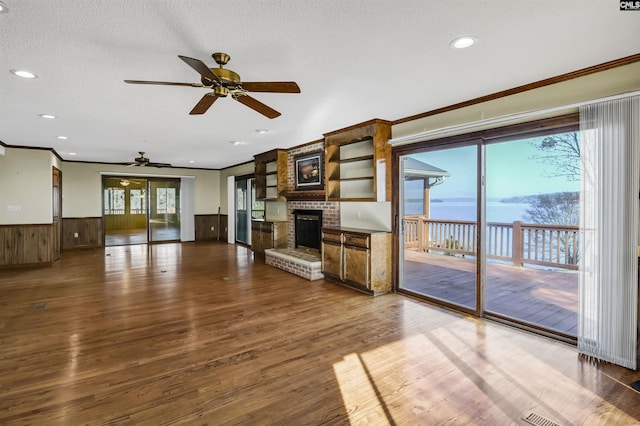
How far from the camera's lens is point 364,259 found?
4812 millimetres

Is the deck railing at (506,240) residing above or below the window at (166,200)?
below

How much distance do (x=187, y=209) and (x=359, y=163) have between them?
7.83 metres

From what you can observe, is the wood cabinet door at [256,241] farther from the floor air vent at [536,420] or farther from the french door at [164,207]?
the floor air vent at [536,420]

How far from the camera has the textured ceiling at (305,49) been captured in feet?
6.59

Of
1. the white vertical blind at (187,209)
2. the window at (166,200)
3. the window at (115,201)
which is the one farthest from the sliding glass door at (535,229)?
the window at (115,201)

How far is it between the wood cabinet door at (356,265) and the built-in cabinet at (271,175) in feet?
9.08

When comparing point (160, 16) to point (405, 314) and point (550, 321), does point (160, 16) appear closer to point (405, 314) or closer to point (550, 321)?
point (405, 314)

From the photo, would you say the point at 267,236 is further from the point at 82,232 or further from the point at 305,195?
the point at 82,232

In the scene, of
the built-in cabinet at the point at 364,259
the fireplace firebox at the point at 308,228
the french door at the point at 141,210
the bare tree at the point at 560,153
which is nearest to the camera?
the bare tree at the point at 560,153

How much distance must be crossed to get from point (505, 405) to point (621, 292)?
1524mm

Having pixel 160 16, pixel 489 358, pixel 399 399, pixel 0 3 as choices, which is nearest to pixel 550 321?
pixel 489 358

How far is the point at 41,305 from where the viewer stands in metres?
4.27

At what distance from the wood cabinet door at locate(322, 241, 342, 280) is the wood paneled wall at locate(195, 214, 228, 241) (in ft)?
21.5

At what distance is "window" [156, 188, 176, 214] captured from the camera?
11.2m
